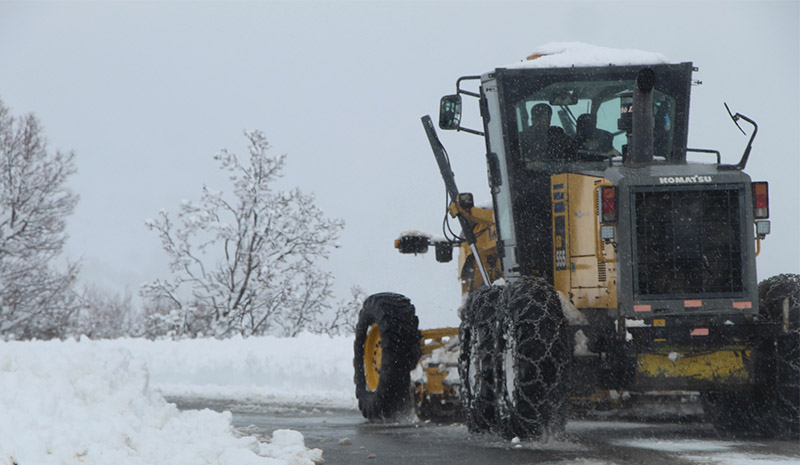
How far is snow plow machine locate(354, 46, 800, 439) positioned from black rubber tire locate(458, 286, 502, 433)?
18 mm

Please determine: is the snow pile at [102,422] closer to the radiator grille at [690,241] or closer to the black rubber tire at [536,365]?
the black rubber tire at [536,365]

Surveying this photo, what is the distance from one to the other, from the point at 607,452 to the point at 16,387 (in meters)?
3.99

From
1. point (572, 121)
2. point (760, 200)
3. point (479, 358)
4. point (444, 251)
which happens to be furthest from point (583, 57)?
point (444, 251)

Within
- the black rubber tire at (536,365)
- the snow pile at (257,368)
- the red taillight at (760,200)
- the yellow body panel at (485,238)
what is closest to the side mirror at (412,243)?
the yellow body panel at (485,238)

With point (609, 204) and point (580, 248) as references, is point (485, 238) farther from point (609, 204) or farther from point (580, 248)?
point (609, 204)

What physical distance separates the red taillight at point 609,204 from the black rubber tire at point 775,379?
1.49 metres

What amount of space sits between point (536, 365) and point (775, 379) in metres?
2.05

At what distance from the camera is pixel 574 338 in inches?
296

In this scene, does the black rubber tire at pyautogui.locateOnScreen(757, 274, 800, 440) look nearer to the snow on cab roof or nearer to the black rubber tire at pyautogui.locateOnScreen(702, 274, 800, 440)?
the black rubber tire at pyautogui.locateOnScreen(702, 274, 800, 440)

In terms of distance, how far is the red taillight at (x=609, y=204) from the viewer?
24.6 feet

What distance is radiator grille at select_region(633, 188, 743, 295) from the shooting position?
746 cm

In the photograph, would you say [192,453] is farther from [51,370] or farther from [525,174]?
[525,174]

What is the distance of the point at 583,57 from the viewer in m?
9.08

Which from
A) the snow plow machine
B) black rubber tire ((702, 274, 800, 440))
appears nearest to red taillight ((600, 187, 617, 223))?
the snow plow machine
